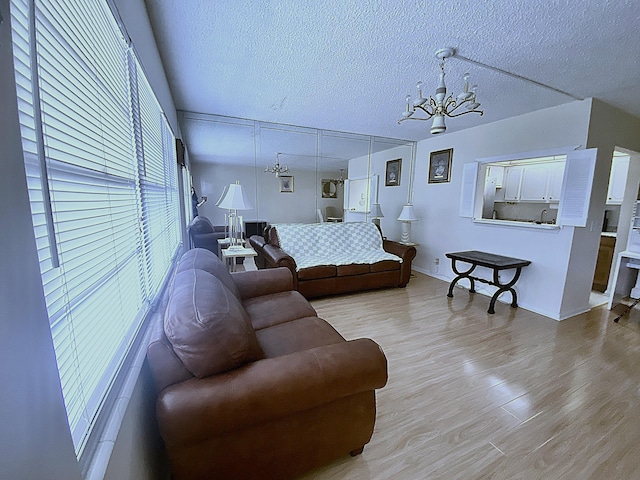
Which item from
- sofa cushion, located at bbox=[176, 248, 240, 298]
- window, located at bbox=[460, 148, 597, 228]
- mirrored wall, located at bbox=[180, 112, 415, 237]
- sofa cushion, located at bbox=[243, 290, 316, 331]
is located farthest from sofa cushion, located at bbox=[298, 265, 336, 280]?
window, located at bbox=[460, 148, 597, 228]

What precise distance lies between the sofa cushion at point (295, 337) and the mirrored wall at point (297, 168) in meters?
2.81

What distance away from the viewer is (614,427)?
5.11ft

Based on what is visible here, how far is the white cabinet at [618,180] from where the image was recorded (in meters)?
3.74

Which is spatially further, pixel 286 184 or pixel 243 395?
pixel 286 184

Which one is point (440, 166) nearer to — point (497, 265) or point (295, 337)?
point (497, 265)

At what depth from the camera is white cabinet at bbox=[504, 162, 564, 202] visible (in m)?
4.06

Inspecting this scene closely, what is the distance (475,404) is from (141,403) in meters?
1.86

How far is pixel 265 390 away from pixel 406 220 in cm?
393

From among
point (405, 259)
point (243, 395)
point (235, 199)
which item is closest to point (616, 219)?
point (405, 259)

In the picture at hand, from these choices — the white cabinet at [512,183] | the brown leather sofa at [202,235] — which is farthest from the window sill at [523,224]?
the brown leather sofa at [202,235]

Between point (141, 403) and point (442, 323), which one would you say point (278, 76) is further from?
point (442, 323)

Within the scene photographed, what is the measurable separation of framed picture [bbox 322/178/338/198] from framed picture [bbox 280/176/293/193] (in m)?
0.61

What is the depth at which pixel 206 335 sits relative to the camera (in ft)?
3.29

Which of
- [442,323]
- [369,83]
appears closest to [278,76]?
[369,83]
